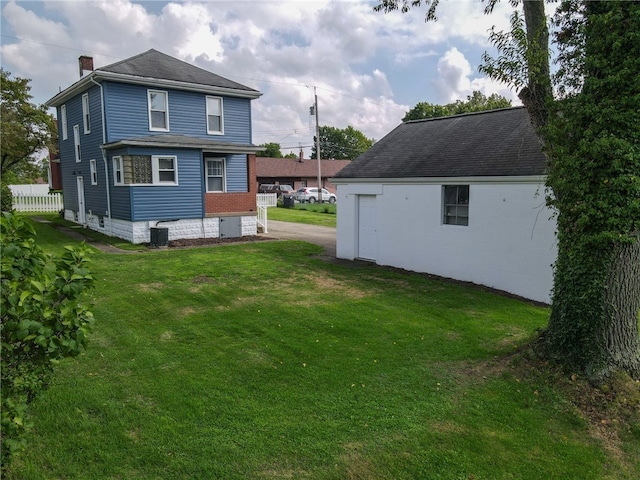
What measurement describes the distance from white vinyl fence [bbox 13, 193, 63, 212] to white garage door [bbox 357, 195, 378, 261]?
77.9ft

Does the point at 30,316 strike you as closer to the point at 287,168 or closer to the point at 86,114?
the point at 86,114

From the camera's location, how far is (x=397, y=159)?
14016 millimetres

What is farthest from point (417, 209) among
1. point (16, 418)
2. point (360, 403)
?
point (16, 418)

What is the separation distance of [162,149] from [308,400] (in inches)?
552

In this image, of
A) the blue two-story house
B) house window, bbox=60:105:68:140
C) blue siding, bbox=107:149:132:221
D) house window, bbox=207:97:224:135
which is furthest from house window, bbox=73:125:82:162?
house window, bbox=207:97:224:135

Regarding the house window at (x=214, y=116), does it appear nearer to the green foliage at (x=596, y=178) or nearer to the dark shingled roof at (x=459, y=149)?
the dark shingled roof at (x=459, y=149)

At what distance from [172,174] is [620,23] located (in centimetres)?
1511

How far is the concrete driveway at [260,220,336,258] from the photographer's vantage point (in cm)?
1809

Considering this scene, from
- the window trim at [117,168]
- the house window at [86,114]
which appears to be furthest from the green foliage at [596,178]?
the house window at [86,114]

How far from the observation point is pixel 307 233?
2170cm

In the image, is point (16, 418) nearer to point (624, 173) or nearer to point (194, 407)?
point (194, 407)

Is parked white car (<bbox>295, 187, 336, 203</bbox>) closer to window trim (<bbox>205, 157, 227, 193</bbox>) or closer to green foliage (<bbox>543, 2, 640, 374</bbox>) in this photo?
window trim (<bbox>205, 157, 227, 193</bbox>)

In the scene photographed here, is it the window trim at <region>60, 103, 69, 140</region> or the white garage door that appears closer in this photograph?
the white garage door

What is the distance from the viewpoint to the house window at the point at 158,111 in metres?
18.0
